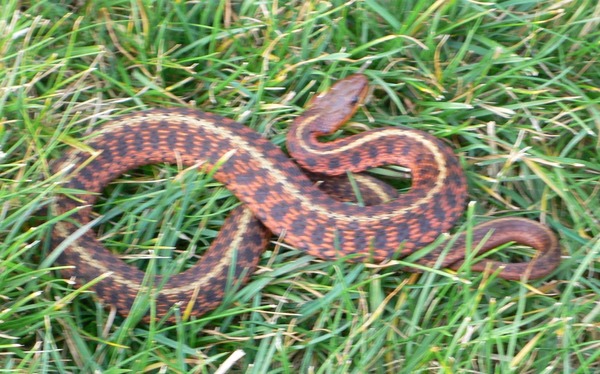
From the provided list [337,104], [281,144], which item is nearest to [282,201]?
[281,144]

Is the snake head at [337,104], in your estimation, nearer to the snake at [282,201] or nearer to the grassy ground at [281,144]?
the snake at [282,201]

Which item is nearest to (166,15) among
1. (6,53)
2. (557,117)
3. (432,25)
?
(6,53)

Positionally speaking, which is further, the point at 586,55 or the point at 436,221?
the point at 586,55

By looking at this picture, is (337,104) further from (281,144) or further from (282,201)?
(282,201)

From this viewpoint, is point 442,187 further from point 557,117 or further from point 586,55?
point 586,55

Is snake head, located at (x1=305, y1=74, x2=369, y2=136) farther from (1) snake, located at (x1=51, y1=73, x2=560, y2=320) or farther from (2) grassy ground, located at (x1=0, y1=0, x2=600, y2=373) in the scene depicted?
(2) grassy ground, located at (x1=0, y1=0, x2=600, y2=373)
